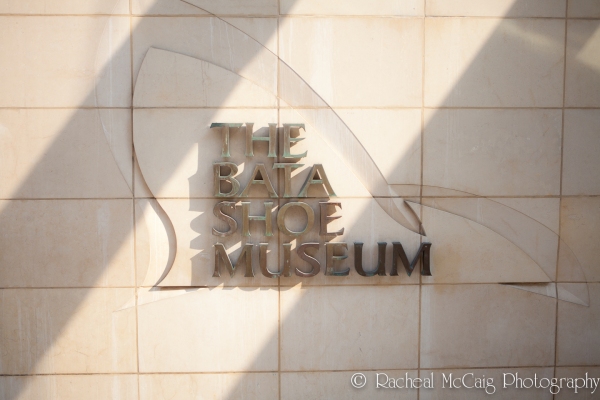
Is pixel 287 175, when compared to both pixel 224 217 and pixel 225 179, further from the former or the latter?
pixel 224 217

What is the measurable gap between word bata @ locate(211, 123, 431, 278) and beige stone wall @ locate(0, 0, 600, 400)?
3.6 inches

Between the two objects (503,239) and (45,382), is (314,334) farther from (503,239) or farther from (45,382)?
(45,382)

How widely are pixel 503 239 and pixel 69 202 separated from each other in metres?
3.61

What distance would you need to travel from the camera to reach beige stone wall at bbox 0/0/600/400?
364 centimetres

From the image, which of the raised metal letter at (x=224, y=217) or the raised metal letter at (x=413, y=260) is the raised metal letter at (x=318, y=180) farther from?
the raised metal letter at (x=413, y=260)

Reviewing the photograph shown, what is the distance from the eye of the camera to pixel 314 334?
3814mm

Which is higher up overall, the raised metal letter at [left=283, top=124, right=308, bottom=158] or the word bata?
the raised metal letter at [left=283, top=124, right=308, bottom=158]

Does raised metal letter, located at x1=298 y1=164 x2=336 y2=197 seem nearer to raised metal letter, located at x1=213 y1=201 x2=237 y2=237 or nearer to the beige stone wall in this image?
the beige stone wall

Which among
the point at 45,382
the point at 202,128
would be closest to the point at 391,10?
the point at 202,128

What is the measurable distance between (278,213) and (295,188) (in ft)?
0.83

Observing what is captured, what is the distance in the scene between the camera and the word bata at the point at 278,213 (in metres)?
3.62

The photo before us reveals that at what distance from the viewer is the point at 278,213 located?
366 cm

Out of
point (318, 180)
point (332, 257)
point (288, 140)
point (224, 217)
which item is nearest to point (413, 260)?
point (332, 257)

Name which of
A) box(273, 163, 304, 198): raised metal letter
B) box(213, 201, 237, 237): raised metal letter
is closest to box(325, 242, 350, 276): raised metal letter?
box(273, 163, 304, 198): raised metal letter
